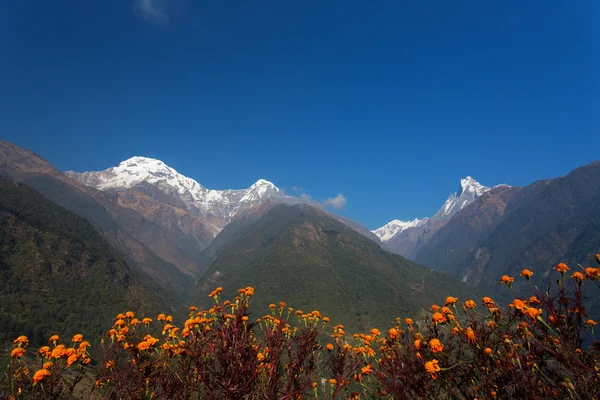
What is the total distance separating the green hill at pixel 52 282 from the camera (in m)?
117

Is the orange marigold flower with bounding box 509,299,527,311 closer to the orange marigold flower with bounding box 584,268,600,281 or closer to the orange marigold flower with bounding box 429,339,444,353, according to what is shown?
the orange marigold flower with bounding box 584,268,600,281

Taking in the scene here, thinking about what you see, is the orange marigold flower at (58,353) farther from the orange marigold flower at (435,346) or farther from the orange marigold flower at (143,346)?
the orange marigold flower at (435,346)

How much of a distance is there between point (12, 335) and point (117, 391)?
138 metres

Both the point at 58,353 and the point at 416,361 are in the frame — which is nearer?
the point at 416,361

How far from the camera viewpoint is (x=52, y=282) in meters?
142

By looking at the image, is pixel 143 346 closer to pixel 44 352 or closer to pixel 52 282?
pixel 44 352

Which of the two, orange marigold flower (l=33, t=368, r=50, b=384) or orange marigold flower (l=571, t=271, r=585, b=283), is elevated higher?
orange marigold flower (l=571, t=271, r=585, b=283)

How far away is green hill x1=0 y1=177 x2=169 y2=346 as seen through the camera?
384 ft

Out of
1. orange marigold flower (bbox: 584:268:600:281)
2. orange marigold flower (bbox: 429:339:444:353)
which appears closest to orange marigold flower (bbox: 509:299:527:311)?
orange marigold flower (bbox: 584:268:600:281)

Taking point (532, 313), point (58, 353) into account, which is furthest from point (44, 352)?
point (532, 313)

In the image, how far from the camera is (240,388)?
→ 4.06m

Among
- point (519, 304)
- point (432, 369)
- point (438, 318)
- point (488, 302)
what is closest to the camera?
point (432, 369)

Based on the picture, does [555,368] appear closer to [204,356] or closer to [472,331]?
[472,331]

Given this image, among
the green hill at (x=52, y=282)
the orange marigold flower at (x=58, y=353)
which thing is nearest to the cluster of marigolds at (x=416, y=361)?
the orange marigold flower at (x=58, y=353)
